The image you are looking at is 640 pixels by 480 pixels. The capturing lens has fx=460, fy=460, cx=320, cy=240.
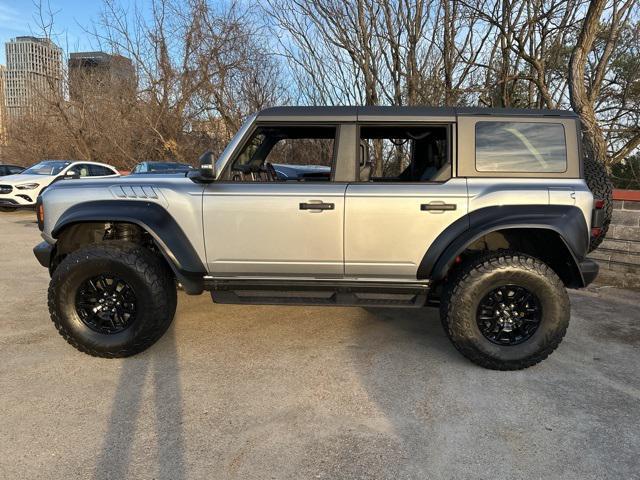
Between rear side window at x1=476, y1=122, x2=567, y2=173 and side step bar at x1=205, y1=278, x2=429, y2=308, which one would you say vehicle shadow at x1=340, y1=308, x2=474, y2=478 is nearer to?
side step bar at x1=205, y1=278, x2=429, y2=308

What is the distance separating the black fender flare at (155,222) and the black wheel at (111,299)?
8.1 inches

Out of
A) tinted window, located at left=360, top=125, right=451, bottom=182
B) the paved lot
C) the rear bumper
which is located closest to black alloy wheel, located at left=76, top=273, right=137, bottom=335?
the paved lot

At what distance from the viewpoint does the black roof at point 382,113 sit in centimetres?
349

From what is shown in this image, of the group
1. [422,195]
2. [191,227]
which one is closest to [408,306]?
[422,195]

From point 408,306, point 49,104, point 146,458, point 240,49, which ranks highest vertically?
point 240,49

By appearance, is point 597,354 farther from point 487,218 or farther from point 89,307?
point 89,307

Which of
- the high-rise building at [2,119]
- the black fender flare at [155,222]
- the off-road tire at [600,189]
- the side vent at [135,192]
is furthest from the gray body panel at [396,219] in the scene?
the high-rise building at [2,119]

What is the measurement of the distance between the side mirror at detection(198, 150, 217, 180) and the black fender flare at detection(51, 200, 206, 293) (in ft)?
1.40

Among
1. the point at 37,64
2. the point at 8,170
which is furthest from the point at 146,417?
the point at 37,64

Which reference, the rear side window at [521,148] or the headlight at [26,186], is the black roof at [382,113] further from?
the headlight at [26,186]

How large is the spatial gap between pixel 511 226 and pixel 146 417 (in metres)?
2.73

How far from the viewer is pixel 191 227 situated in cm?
354

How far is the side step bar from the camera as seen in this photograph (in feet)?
11.7

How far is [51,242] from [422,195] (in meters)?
3.01
